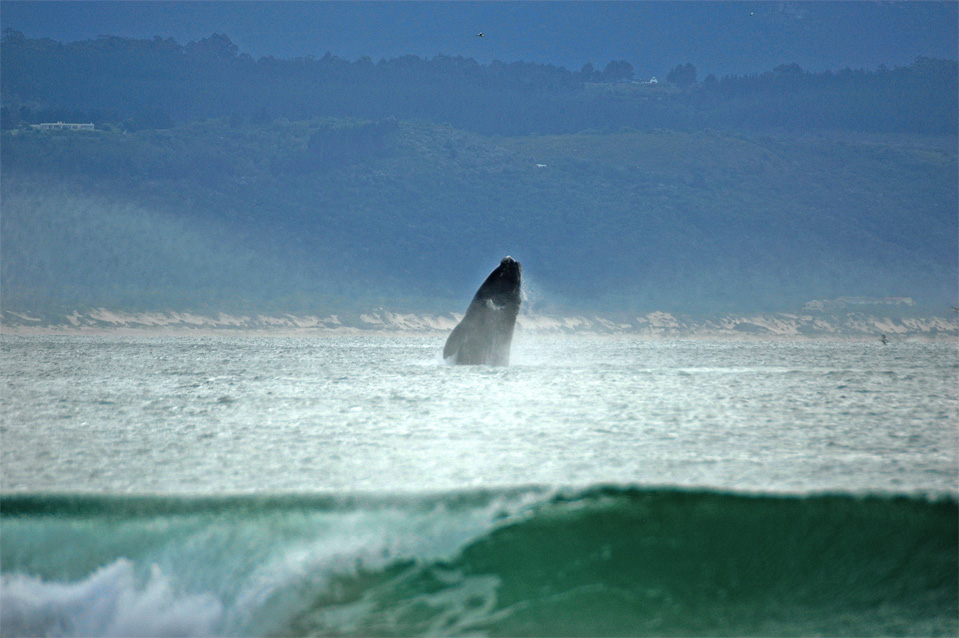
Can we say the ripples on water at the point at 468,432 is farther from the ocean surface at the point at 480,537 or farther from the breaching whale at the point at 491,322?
the breaching whale at the point at 491,322

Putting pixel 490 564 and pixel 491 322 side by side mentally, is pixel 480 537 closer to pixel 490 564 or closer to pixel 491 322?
pixel 490 564

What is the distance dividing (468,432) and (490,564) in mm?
3632

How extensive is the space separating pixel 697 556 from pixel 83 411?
865 cm

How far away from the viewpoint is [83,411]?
34.7 feet

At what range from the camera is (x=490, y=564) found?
5.01m

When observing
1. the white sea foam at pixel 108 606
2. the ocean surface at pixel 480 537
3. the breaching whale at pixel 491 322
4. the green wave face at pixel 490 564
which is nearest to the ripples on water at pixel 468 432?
the ocean surface at pixel 480 537

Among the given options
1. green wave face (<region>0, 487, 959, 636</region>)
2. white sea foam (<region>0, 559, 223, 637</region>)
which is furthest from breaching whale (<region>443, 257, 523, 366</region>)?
white sea foam (<region>0, 559, 223, 637</region>)

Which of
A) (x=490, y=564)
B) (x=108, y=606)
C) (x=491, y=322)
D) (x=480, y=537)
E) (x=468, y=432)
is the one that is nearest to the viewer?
(x=108, y=606)

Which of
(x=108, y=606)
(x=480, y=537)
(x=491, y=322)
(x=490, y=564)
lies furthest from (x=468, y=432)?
(x=491, y=322)

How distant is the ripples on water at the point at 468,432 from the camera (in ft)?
20.3

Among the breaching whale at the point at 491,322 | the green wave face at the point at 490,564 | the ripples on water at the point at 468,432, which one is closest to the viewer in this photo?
the green wave face at the point at 490,564

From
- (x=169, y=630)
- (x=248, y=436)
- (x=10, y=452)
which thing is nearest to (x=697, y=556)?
(x=169, y=630)

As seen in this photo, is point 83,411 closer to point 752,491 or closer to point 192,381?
point 192,381

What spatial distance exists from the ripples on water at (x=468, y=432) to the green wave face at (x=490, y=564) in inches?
18.3
